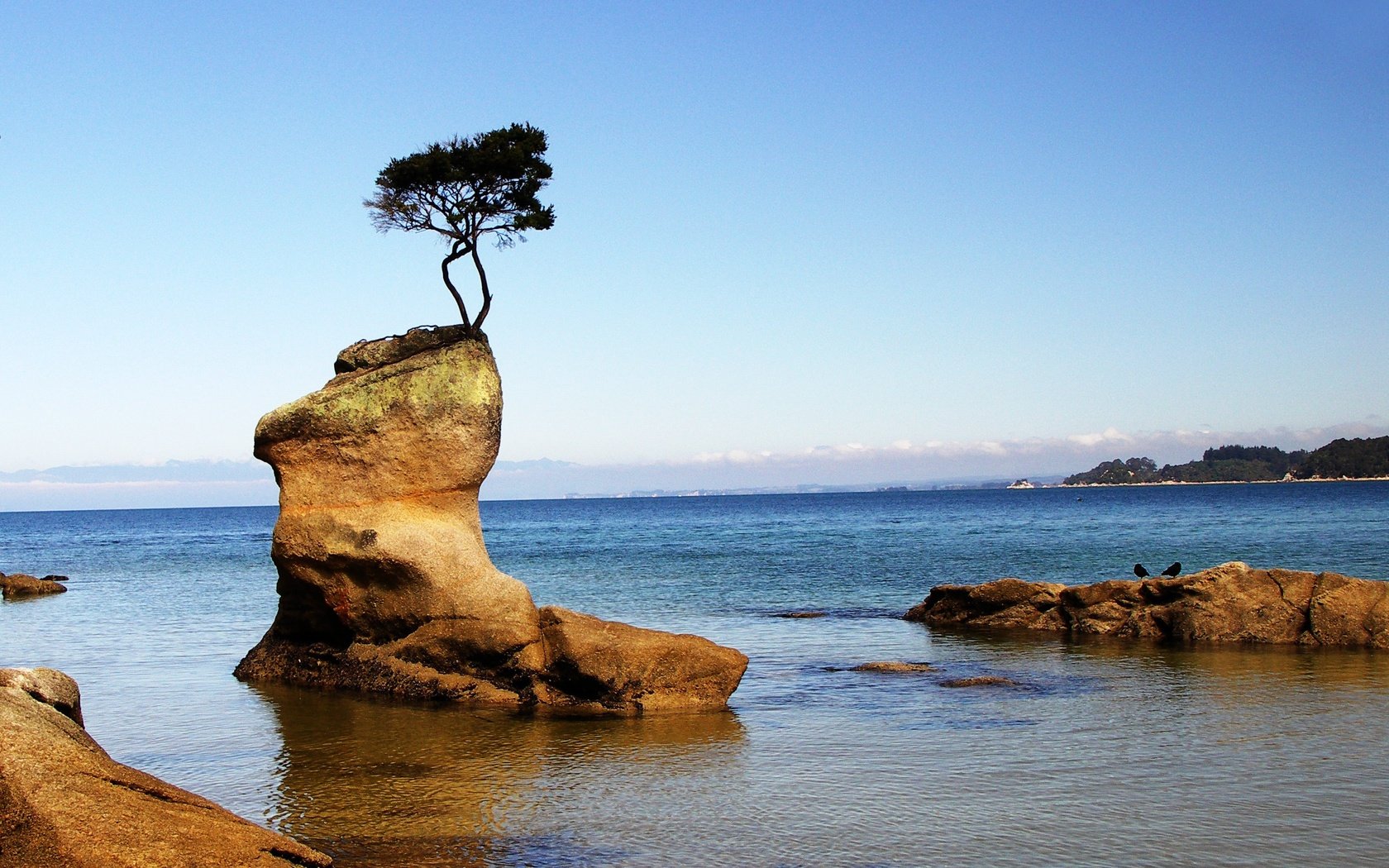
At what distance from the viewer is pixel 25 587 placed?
41.4 meters

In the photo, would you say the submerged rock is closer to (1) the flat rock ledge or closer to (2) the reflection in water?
(2) the reflection in water

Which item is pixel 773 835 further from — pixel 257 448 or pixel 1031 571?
pixel 1031 571

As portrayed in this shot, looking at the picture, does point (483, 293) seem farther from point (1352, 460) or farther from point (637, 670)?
point (1352, 460)

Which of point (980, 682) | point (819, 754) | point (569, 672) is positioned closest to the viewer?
point (819, 754)

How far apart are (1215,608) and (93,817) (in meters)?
22.2

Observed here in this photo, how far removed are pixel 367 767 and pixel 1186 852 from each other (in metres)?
9.21

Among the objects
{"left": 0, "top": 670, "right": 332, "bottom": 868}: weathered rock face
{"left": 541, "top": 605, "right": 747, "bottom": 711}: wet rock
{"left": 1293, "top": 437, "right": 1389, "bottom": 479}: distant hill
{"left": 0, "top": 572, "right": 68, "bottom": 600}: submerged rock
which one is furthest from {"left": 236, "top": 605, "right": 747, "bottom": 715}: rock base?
{"left": 1293, "top": 437, "right": 1389, "bottom": 479}: distant hill

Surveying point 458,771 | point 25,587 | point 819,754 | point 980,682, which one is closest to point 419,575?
point 458,771

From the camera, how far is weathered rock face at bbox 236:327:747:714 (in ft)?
58.5

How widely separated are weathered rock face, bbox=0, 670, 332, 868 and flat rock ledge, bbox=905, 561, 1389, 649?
20.4 meters

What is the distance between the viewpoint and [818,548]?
2370 inches

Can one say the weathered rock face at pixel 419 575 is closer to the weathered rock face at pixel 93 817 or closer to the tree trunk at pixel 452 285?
the tree trunk at pixel 452 285

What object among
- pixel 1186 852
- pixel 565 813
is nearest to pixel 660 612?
pixel 565 813

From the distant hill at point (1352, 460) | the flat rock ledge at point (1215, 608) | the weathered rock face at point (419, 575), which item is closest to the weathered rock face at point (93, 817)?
the weathered rock face at point (419, 575)
